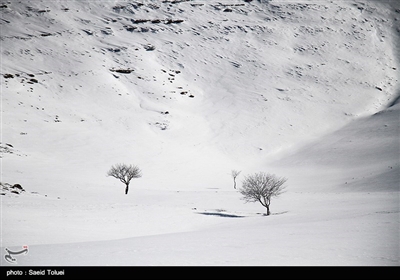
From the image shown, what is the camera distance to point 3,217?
1645 centimetres

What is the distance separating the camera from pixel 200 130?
81000 mm

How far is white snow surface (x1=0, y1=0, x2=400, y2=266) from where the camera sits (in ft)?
40.0

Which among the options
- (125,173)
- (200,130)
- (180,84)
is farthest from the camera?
(180,84)

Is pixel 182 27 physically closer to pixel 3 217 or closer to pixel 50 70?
pixel 50 70

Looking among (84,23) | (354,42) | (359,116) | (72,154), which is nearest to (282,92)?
(359,116)

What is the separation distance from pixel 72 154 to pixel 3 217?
44849 mm

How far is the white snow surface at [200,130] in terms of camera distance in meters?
12.2

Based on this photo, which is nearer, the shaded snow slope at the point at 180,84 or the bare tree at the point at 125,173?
the bare tree at the point at 125,173
